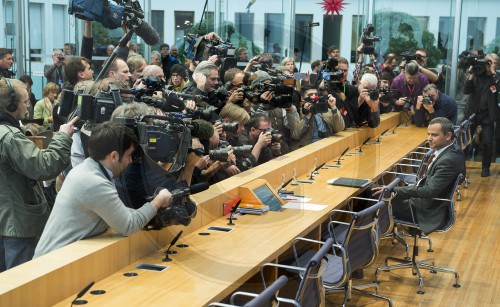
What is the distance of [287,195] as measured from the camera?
433 cm

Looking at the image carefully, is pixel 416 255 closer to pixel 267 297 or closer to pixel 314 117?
pixel 314 117

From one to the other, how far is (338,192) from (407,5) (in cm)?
764

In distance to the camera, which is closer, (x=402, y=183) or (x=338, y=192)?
(x=338, y=192)

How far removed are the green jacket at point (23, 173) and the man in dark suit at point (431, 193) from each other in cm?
251

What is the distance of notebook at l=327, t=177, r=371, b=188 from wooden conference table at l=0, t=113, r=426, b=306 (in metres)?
0.36

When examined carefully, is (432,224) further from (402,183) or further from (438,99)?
(438,99)

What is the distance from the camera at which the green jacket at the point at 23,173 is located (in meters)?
3.49

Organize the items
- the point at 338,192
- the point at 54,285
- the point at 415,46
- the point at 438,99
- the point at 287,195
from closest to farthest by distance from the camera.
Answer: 1. the point at 54,285
2. the point at 287,195
3. the point at 338,192
4. the point at 438,99
5. the point at 415,46

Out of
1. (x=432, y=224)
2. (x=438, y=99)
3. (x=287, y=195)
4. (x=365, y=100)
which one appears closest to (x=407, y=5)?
(x=438, y=99)

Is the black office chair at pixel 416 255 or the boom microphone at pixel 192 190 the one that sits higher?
the boom microphone at pixel 192 190

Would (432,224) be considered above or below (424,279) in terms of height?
above

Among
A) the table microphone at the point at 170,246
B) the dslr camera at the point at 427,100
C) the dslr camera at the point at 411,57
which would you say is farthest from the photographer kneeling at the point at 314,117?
the dslr camera at the point at 411,57

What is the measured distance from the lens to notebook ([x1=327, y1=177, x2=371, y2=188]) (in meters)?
5.39

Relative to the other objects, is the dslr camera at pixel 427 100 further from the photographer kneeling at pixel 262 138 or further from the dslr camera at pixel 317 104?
the dslr camera at pixel 317 104
